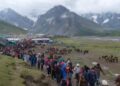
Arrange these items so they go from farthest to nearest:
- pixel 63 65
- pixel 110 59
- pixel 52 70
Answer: pixel 110 59 < pixel 52 70 < pixel 63 65

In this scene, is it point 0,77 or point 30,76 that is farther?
point 30,76

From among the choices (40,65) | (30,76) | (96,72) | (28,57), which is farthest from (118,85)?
(28,57)

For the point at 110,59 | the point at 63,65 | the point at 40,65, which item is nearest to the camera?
the point at 63,65

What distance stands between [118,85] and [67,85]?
4.65m

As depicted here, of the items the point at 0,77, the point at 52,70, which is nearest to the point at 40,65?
the point at 52,70

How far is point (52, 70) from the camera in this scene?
31.0m

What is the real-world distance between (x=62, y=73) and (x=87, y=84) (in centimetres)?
290

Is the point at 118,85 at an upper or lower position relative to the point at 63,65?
lower

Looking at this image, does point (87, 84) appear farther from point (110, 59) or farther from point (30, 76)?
point (110, 59)

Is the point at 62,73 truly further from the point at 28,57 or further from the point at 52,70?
the point at 28,57

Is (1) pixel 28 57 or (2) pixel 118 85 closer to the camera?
(2) pixel 118 85

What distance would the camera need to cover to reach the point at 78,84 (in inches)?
1040

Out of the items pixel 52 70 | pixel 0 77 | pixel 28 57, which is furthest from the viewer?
pixel 28 57

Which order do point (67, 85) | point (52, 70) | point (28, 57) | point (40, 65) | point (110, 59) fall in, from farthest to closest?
point (110, 59)
point (28, 57)
point (40, 65)
point (52, 70)
point (67, 85)
